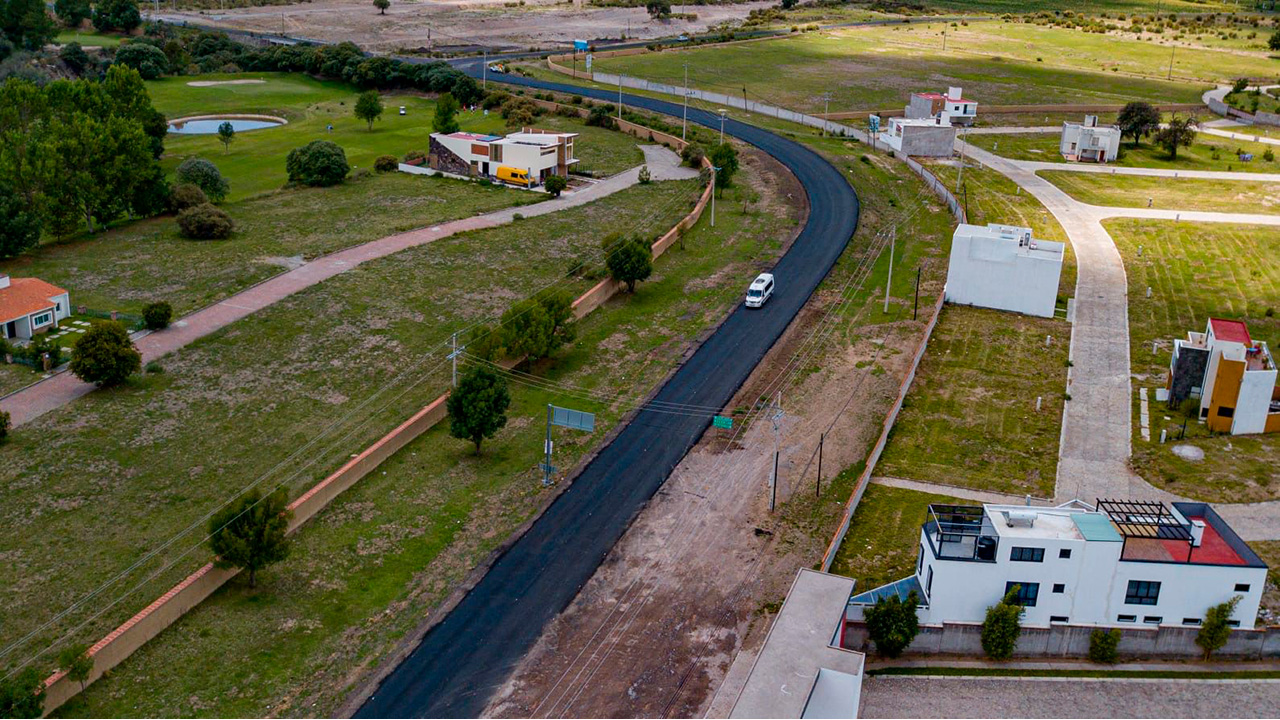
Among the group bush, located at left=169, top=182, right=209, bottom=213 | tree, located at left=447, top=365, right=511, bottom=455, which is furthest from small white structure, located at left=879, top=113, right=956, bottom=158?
tree, located at left=447, top=365, right=511, bottom=455

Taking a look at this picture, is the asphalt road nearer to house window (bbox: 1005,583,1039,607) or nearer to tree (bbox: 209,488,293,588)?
tree (bbox: 209,488,293,588)

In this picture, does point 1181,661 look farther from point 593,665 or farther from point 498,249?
point 498,249

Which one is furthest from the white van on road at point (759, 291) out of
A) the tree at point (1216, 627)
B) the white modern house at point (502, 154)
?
the tree at point (1216, 627)

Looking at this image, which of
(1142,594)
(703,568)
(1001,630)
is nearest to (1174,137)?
(1142,594)

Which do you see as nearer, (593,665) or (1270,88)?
(593,665)

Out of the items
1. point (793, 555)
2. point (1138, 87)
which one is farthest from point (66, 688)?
point (1138, 87)

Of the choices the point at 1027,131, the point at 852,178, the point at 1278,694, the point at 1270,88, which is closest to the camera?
the point at 1278,694
